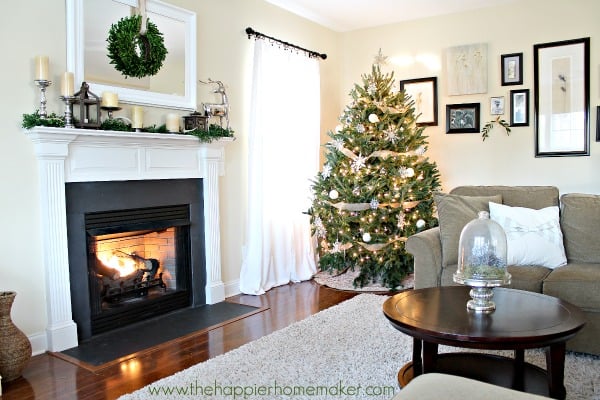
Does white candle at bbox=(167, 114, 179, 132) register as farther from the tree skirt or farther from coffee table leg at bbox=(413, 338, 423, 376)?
coffee table leg at bbox=(413, 338, 423, 376)

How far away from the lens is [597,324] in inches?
107

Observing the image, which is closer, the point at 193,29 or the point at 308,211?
the point at 193,29

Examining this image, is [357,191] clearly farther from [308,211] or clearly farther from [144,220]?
[144,220]

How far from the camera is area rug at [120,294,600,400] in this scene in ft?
7.86

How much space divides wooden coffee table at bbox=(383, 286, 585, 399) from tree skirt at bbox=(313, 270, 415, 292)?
6.38ft

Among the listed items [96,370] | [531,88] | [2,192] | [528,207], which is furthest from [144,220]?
[531,88]

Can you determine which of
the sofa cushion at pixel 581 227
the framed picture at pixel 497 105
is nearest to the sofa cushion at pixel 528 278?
the sofa cushion at pixel 581 227

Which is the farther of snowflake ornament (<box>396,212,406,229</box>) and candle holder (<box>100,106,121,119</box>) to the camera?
snowflake ornament (<box>396,212,406,229</box>)

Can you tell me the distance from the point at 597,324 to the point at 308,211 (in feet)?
8.82

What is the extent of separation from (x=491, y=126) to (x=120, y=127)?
354 cm

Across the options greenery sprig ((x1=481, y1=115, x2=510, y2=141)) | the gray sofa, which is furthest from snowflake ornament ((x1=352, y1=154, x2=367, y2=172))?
greenery sprig ((x1=481, y1=115, x2=510, y2=141))

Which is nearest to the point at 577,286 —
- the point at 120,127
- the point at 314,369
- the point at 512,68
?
the point at 314,369

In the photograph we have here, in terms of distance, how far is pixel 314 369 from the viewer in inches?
105

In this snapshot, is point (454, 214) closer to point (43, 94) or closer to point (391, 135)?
point (391, 135)
